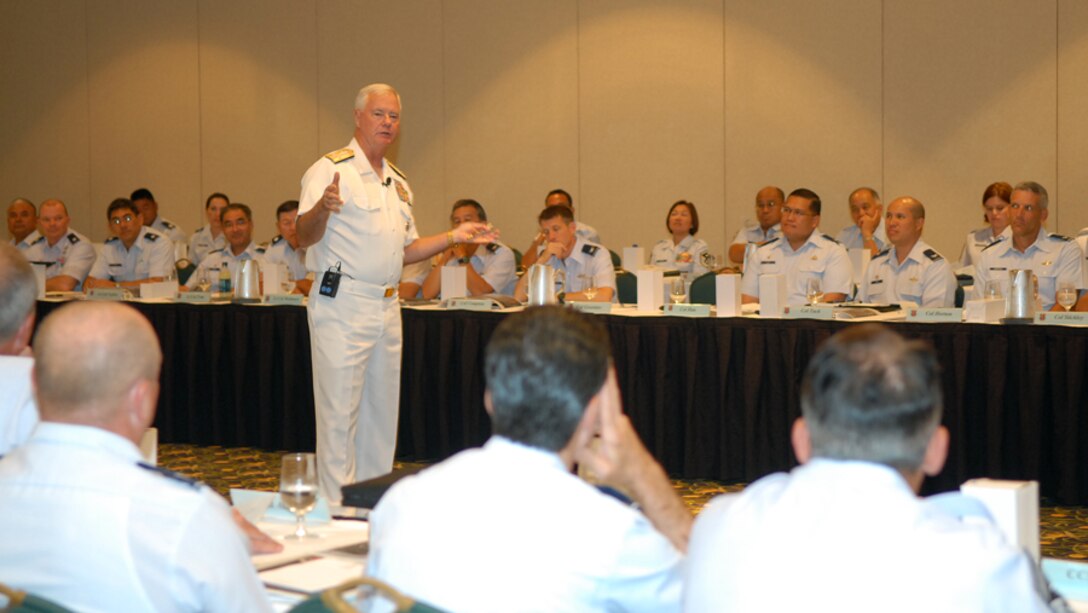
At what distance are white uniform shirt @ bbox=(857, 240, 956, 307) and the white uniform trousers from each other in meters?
2.67

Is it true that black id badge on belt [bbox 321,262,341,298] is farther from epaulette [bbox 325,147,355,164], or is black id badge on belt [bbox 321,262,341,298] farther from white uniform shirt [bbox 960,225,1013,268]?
white uniform shirt [bbox 960,225,1013,268]

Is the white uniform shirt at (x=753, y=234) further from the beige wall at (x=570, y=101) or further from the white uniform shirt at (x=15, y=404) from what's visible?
the white uniform shirt at (x=15, y=404)

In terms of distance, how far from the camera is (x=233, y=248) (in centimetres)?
772

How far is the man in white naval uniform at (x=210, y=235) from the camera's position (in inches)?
378

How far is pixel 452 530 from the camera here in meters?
1.58

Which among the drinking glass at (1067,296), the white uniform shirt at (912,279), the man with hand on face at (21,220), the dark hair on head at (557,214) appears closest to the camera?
the drinking glass at (1067,296)

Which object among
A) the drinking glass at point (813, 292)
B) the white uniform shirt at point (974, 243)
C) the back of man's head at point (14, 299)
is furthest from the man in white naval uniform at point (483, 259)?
the back of man's head at point (14, 299)

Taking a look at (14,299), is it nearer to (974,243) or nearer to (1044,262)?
(1044,262)

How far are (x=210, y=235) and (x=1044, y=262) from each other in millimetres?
6319

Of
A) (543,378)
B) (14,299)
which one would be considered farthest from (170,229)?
(543,378)

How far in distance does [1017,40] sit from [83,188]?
8246mm

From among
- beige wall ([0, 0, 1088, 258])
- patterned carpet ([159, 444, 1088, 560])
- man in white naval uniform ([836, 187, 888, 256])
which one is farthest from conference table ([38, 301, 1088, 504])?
beige wall ([0, 0, 1088, 258])

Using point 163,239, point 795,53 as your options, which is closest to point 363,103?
point 163,239

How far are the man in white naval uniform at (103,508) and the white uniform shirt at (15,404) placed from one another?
0.69 metres
